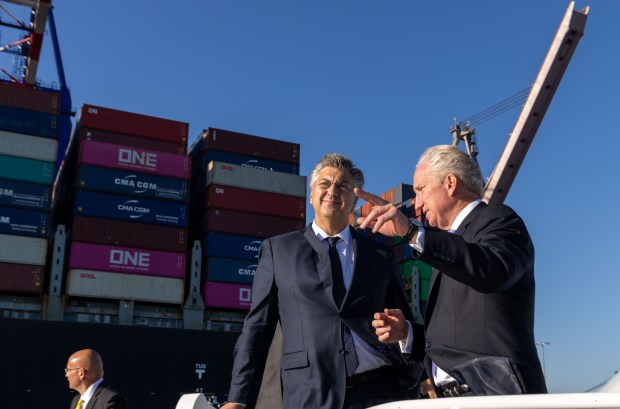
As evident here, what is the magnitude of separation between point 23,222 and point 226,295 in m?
8.59

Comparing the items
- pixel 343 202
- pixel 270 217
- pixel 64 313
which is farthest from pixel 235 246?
pixel 343 202

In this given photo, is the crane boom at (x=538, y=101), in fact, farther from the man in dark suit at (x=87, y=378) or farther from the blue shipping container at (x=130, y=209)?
the man in dark suit at (x=87, y=378)

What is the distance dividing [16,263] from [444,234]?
24018mm

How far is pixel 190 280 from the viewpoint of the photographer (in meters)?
26.9

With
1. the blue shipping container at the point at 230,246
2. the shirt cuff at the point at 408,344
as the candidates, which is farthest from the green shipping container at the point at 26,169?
the shirt cuff at the point at 408,344

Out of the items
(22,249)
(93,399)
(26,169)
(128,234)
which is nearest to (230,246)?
(128,234)

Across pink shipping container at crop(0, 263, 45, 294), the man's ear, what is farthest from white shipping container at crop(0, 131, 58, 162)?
the man's ear

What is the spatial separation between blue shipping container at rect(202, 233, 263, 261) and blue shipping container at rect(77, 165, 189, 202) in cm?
214

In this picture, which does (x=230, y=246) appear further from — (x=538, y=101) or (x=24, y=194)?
(x=538, y=101)

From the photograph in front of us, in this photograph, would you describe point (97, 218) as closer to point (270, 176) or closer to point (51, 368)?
point (51, 368)

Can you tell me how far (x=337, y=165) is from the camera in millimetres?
3186

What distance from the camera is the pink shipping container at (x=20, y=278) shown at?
22812 millimetres

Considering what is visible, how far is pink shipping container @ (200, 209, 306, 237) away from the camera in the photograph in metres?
27.3

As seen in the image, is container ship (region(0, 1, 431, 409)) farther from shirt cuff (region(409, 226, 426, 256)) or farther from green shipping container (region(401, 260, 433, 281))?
shirt cuff (region(409, 226, 426, 256))
